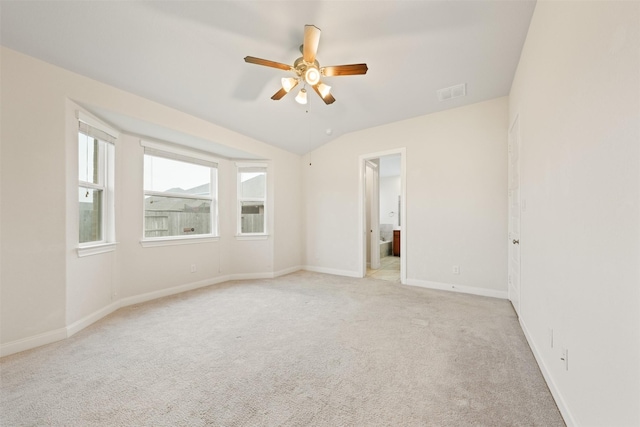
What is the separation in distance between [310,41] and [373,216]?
13.6 ft

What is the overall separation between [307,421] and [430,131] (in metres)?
4.06

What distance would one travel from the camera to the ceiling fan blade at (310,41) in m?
2.04

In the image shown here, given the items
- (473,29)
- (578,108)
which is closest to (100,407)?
(578,108)

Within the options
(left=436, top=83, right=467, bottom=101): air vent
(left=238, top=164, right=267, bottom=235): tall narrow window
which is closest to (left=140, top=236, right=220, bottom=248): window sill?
(left=238, top=164, right=267, bottom=235): tall narrow window

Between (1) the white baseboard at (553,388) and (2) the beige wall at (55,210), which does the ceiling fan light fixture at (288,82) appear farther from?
(1) the white baseboard at (553,388)

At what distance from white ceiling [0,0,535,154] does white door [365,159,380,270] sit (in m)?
2.42

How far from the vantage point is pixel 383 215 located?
8758 millimetres

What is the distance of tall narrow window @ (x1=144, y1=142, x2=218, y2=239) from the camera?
3.71 metres

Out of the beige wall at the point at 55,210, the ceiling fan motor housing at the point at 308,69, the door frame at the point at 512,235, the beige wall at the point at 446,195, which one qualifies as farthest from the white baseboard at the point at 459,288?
the beige wall at the point at 55,210

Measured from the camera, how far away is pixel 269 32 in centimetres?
237

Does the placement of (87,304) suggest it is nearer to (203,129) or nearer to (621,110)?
(203,129)

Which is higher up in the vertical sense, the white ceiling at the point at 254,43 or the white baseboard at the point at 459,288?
the white ceiling at the point at 254,43

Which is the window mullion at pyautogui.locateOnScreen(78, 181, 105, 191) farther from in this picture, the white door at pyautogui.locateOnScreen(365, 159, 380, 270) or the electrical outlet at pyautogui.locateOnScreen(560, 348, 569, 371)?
the white door at pyautogui.locateOnScreen(365, 159, 380, 270)

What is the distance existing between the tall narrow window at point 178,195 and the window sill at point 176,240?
0.09m
